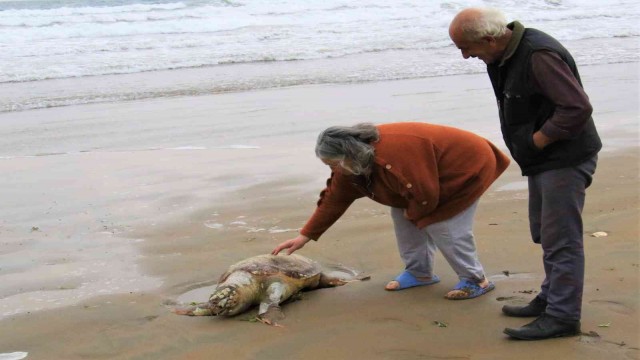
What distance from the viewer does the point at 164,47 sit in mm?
20438

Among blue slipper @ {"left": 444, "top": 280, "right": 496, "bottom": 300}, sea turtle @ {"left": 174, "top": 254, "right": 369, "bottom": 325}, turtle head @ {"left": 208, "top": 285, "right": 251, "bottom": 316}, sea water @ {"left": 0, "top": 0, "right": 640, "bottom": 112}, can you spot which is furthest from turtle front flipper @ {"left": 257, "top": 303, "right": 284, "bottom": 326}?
sea water @ {"left": 0, "top": 0, "right": 640, "bottom": 112}

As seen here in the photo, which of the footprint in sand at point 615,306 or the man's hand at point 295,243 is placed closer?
the footprint in sand at point 615,306

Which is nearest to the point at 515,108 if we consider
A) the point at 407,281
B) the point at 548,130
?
the point at 548,130

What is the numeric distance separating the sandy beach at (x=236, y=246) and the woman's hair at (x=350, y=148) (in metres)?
0.85

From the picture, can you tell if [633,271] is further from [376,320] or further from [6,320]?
[6,320]

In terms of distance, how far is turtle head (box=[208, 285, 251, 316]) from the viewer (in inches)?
164

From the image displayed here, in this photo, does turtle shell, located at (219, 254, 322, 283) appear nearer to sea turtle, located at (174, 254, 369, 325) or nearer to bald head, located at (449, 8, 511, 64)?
sea turtle, located at (174, 254, 369, 325)

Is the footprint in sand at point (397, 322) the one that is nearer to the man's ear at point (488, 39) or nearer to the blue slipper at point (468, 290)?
the blue slipper at point (468, 290)

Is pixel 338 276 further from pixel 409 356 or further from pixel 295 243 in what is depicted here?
pixel 409 356

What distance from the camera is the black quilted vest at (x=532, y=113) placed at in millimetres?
3359

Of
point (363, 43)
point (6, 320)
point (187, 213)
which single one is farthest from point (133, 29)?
point (6, 320)

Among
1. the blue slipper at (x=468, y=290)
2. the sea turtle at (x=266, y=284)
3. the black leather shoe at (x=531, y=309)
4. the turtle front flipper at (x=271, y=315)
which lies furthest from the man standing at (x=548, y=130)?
the sea turtle at (x=266, y=284)

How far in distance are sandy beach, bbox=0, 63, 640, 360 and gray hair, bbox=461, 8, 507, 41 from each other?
1.44m

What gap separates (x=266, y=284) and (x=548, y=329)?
168 cm
